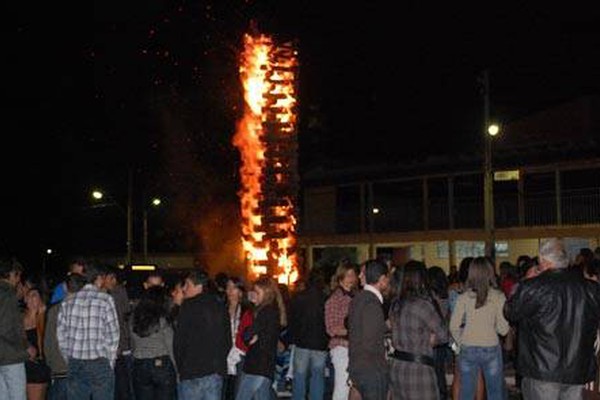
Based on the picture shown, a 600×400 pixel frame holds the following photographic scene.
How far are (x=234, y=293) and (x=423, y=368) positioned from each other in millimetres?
3722

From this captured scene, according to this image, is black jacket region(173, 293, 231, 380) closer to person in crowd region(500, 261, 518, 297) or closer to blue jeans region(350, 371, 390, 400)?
blue jeans region(350, 371, 390, 400)

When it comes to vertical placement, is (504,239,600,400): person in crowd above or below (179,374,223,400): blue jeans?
above

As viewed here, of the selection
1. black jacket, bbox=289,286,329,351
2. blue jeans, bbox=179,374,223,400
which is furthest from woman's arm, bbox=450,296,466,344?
blue jeans, bbox=179,374,223,400

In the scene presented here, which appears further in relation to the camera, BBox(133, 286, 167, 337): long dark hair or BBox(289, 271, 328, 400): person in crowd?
BBox(289, 271, 328, 400): person in crowd

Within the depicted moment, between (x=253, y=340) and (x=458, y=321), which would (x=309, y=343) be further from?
(x=458, y=321)

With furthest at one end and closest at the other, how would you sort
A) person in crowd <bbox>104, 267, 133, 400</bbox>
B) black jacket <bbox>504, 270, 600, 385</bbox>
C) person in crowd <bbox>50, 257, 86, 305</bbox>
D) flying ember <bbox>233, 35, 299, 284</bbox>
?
flying ember <bbox>233, 35, 299, 284</bbox>
person in crowd <bbox>104, 267, 133, 400</bbox>
person in crowd <bbox>50, 257, 86, 305</bbox>
black jacket <bbox>504, 270, 600, 385</bbox>

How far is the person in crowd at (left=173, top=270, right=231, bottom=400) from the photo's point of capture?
29.9 ft

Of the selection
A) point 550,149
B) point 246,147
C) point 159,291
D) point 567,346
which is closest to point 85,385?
point 159,291

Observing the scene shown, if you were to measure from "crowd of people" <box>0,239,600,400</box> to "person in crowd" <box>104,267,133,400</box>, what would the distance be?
21 cm

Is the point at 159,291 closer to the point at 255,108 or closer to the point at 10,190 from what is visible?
the point at 255,108

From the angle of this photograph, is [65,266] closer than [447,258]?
No

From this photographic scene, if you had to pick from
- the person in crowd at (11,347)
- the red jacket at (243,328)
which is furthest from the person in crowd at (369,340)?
the person in crowd at (11,347)

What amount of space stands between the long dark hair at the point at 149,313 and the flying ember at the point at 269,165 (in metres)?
10.5

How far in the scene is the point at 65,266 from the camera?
167 feet
